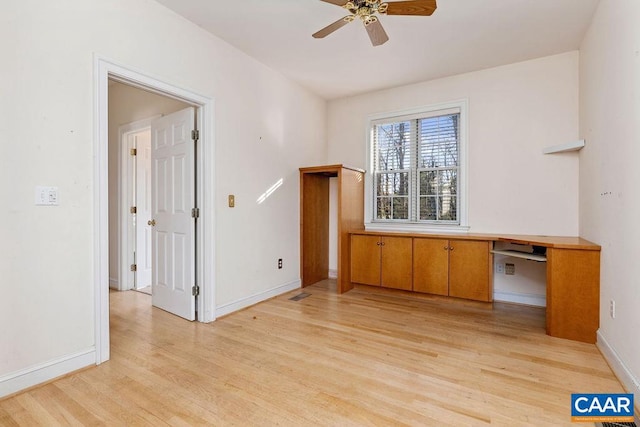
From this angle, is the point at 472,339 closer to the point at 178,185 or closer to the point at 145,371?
the point at 145,371

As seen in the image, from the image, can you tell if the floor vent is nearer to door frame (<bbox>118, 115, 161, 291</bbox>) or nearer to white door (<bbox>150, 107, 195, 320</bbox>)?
white door (<bbox>150, 107, 195, 320</bbox>)

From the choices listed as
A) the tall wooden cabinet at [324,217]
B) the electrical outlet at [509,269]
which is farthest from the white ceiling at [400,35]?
the electrical outlet at [509,269]

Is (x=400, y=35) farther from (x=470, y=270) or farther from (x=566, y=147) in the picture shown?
(x=470, y=270)

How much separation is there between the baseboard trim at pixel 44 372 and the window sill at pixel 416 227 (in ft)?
11.3

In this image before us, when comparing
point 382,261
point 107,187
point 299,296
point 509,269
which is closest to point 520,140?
point 509,269

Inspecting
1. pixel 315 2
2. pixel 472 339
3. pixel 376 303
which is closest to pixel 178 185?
pixel 315 2

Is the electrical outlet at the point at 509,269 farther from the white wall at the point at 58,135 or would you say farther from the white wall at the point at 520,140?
the white wall at the point at 58,135

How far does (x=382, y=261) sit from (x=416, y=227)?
706 mm

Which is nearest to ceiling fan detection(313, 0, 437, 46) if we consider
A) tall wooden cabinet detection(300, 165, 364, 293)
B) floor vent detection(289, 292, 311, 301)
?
tall wooden cabinet detection(300, 165, 364, 293)

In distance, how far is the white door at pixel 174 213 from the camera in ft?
10.0

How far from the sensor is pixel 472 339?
8.71ft

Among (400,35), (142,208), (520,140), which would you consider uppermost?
(400,35)

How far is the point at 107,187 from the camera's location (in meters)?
2.22

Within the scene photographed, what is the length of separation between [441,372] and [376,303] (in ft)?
5.09
